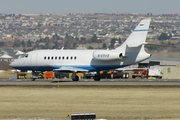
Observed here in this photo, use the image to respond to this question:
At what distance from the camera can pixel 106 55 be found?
43469 mm

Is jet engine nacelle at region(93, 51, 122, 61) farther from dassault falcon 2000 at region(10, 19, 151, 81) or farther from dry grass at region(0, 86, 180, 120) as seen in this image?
dry grass at region(0, 86, 180, 120)

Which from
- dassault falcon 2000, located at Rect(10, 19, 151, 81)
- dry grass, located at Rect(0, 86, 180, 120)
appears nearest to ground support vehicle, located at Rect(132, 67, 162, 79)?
dassault falcon 2000, located at Rect(10, 19, 151, 81)

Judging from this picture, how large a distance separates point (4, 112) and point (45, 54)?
25.3 metres

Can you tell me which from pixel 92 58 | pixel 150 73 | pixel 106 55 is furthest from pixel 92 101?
pixel 150 73

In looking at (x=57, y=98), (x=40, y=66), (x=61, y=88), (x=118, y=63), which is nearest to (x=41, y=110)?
(x=57, y=98)

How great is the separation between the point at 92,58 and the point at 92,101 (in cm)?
1810

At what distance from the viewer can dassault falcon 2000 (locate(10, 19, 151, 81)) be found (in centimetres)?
4331

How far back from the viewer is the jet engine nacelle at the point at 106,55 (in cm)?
4316

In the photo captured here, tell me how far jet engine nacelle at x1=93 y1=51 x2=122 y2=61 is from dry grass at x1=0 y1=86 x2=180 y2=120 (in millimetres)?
8310

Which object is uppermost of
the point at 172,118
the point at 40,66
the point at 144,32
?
the point at 144,32

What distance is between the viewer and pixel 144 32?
43438mm

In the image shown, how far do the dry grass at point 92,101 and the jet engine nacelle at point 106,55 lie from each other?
8.31 metres

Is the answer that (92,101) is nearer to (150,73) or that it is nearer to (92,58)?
(92,58)

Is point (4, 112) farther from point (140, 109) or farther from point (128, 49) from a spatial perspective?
point (128, 49)
